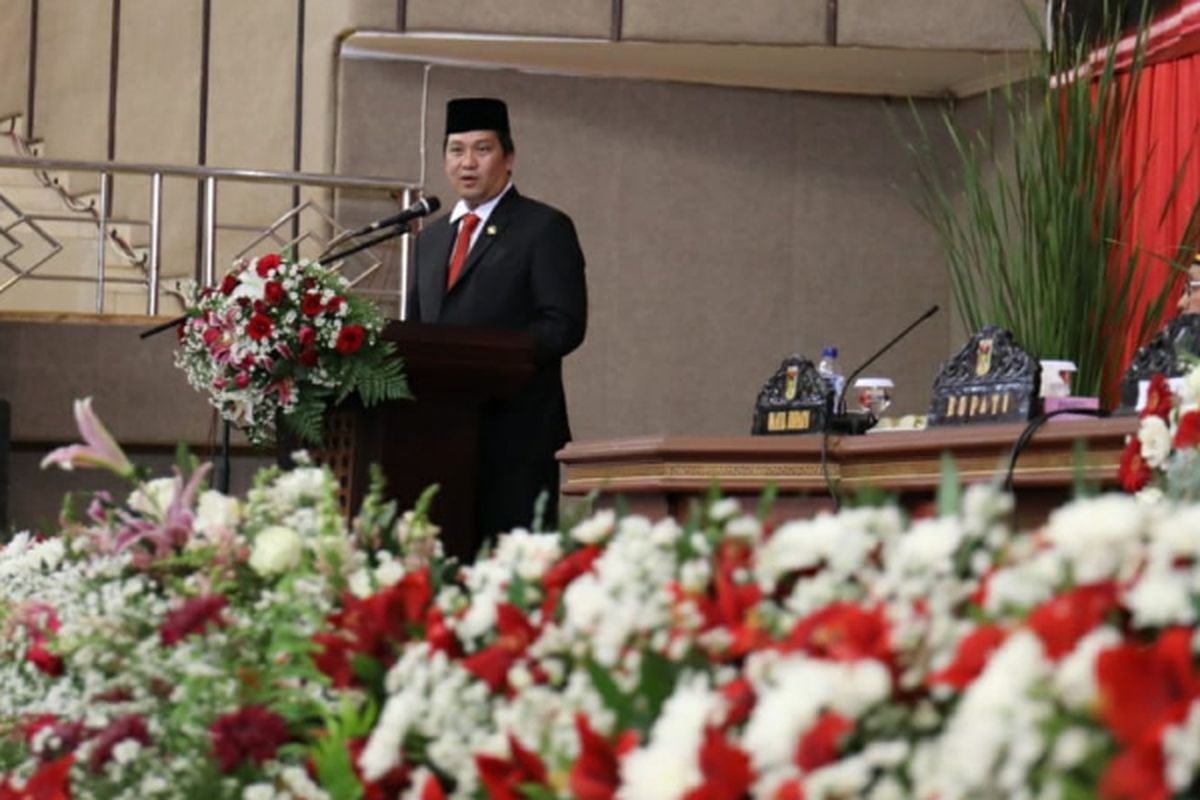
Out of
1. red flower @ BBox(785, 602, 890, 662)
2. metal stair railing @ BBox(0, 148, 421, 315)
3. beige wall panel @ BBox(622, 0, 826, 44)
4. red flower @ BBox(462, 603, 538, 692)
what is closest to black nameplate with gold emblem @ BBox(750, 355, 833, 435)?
red flower @ BBox(462, 603, 538, 692)

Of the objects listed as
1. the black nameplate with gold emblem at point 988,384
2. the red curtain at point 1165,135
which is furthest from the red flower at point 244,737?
the red curtain at point 1165,135

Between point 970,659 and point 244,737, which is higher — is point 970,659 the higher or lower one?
the higher one

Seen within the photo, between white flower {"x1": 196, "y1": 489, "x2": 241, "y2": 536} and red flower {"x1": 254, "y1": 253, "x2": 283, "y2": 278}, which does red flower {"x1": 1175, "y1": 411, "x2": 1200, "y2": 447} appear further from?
red flower {"x1": 254, "y1": 253, "x2": 283, "y2": 278}

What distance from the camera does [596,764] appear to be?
118 cm

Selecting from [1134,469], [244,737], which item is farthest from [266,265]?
[244,737]

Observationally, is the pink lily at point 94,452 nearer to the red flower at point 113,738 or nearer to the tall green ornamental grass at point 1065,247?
the red flower at point 113,738

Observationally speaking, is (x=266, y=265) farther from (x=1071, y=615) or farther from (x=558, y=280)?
(x=1071, y=615)

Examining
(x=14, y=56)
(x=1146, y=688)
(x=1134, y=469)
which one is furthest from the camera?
(x=14, y=56)

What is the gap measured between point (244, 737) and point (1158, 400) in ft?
4.64

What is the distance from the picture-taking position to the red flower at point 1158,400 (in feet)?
8.43

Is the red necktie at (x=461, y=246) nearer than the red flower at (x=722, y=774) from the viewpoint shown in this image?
No

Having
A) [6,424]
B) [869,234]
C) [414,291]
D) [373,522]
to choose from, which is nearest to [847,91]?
[869,234]

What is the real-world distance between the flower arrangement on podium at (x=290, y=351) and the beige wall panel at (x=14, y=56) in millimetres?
7432

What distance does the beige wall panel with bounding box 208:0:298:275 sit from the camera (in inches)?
344
